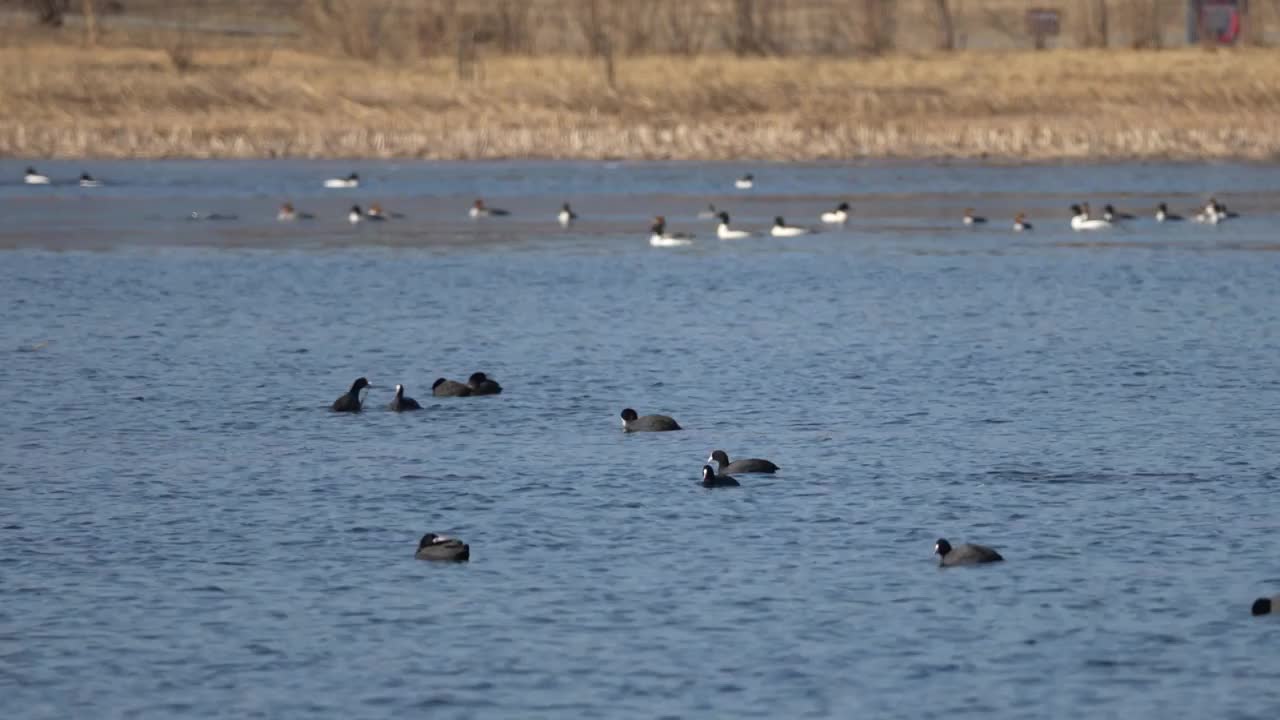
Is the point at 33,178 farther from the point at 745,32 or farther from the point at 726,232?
the point at 745,32

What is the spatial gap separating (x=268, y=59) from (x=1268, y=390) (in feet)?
167

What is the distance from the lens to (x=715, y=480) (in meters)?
17.7

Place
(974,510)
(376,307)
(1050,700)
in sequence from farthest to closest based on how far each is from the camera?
(376,307) < (974,510) < (1050,700)

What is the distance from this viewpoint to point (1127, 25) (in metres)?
83.4

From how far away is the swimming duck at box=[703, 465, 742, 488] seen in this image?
57.7 ft

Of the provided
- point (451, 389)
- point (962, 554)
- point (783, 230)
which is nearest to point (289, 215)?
point (783, 230)

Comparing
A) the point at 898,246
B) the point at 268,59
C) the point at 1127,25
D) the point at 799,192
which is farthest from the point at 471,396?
the point at 1127,25

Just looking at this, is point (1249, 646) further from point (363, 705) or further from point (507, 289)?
point (507, 289)

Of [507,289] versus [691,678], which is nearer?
[691,678]

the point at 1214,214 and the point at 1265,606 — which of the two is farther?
the point at 1214,214

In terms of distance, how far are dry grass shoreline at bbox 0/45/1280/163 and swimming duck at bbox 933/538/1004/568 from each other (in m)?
38.1

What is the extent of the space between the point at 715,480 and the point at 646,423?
9.42ft

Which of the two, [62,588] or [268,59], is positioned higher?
[268,59]

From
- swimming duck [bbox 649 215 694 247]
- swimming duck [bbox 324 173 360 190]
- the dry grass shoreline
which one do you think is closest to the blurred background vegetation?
the dry grass shoreline
